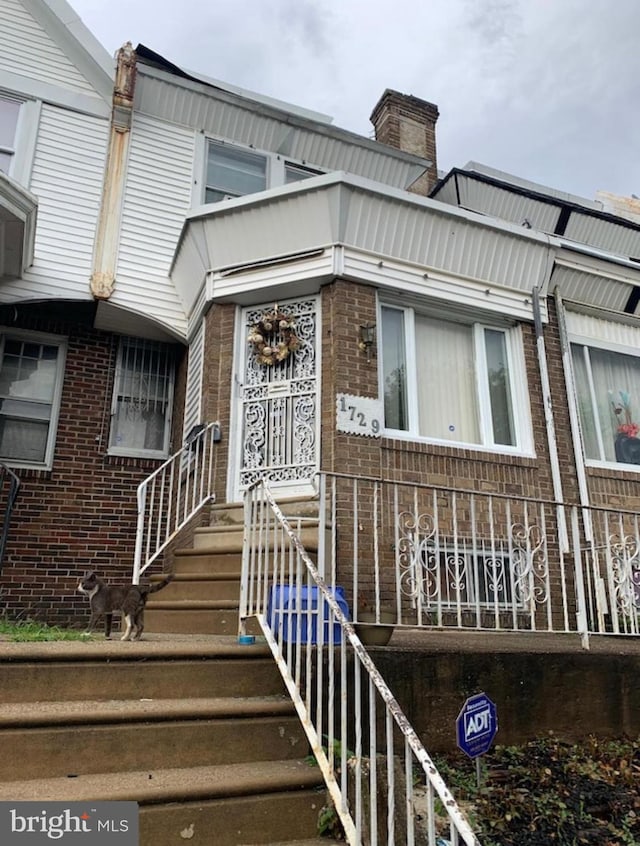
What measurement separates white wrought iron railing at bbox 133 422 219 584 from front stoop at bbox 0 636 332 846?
265 cm

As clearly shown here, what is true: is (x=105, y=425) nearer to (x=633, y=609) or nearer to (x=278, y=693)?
(x=278, y=693)

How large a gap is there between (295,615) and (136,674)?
910 mm

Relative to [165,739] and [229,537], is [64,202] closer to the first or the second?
[229,537]

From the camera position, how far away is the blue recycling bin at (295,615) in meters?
3.62

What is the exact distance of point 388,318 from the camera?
7043 mm

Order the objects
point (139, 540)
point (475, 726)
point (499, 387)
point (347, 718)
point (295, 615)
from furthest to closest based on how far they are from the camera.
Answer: point (499, 387) < point (139, 540) < point (295, 615) < point (347, 718) < point (475, 726)

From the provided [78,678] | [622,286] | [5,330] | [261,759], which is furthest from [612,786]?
[5,330]

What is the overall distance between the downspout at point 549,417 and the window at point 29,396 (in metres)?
5.71

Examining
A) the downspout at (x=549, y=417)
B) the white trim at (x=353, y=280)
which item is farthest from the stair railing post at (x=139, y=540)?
Result: the downspout at (x=549, y=417)

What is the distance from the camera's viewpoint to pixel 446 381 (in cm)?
716

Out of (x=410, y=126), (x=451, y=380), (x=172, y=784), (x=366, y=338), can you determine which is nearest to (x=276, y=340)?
(x=366, y=338)

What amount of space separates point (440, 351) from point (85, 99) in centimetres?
570

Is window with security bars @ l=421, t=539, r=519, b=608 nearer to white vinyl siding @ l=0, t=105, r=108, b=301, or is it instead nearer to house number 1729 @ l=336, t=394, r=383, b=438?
house number 1729 @ l=336, t=394, r=383, b=438

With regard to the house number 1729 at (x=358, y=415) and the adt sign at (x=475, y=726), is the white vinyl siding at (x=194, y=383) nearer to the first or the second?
the house number 1729 at (x=358, y=415)
